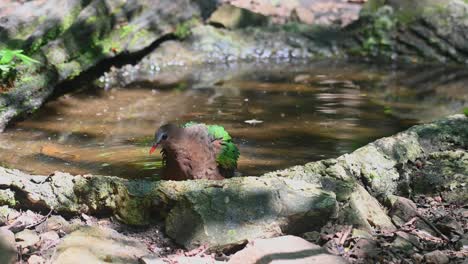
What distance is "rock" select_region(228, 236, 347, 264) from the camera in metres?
2.96

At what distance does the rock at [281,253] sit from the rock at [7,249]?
0.95 meters

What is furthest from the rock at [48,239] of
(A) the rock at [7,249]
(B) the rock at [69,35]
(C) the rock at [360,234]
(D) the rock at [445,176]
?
(B) the rock at [69,35]

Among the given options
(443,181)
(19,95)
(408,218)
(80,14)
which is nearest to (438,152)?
(443,181)

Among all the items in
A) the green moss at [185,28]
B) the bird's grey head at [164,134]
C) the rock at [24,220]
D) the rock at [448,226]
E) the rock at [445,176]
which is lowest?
the rock at [448,226]

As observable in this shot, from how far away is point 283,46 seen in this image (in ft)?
39.8

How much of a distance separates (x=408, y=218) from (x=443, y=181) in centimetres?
63

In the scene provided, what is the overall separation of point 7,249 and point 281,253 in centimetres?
121

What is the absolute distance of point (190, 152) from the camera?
4.28 m

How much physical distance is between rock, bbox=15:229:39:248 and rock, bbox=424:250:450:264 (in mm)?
1864

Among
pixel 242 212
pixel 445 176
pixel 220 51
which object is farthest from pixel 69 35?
pixel 242 212

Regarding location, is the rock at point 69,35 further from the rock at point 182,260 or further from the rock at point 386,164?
the rock at point 182,260

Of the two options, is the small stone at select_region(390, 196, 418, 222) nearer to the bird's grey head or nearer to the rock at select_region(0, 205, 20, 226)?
the bird's grey head

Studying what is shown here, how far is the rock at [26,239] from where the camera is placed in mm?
3105

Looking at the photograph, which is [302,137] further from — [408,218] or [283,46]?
[283,46]
